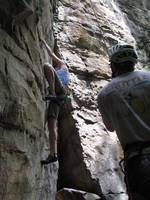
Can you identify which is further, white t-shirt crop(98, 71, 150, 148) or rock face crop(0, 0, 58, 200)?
rock face crop(0, 0, 58, 200)

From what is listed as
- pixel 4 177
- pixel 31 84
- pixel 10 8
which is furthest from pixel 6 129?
pixel 10 8

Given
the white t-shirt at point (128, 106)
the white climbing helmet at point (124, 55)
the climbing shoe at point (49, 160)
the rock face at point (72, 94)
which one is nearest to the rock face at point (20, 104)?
the rock face at point (72, 94)

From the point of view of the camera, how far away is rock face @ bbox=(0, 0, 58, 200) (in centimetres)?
441

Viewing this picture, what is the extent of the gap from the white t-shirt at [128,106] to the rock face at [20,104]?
1188 mm

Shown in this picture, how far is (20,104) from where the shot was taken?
472 centimetres

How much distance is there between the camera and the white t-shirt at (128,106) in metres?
3.44

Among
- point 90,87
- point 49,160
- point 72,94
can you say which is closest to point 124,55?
point 49,160

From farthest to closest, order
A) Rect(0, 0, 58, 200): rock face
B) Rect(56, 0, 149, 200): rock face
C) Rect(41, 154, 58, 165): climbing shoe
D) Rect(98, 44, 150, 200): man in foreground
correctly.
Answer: Rect(56, 0, 149, 200): rock face → Rect(41, 154, 58, 165): climbing shoe → Rect(0, 0, 58, 200): rock face → Rect(98, 44, 150, 200): man in foreground

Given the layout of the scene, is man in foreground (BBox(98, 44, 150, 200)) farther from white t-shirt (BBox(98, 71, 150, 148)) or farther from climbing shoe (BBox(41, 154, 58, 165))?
climbing shoe (BBox(41, 154, 58, 165))

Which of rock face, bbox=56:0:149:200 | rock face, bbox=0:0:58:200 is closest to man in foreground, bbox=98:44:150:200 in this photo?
rock face, bbox=0:0:58:200

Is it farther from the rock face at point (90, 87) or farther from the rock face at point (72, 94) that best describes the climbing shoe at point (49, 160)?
the rock face at point (90, 87)

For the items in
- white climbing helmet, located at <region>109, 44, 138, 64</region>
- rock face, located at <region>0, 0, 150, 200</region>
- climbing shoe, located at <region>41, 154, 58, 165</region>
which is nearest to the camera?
white climbing helmet, located at <region>109, 44, 138, 64</region>

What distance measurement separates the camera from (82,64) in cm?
1062

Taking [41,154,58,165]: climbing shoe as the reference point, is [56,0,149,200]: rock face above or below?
above
